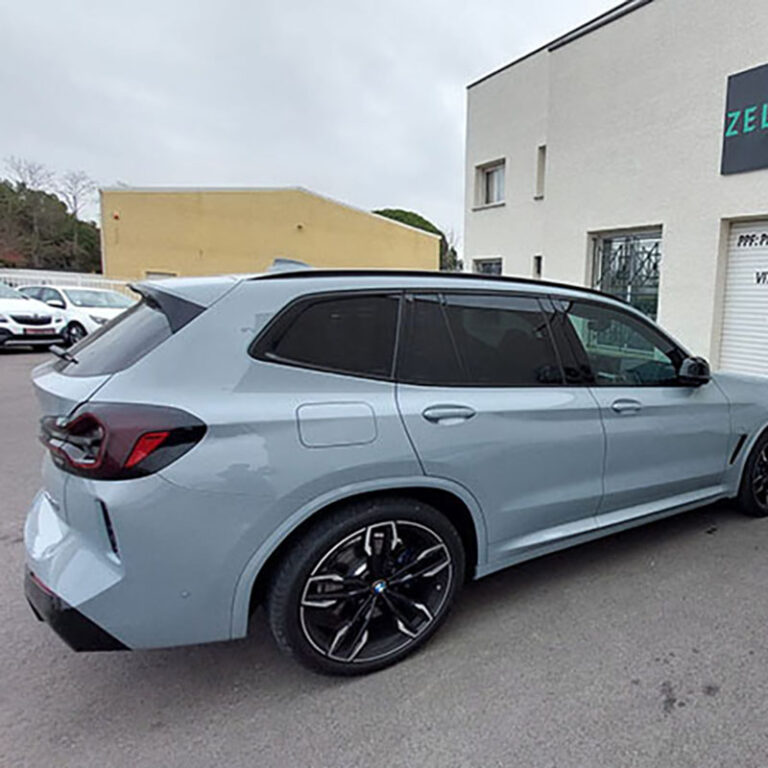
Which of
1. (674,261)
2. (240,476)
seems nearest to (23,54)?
(674,261)

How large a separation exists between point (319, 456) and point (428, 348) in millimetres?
734

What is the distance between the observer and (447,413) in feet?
7.52

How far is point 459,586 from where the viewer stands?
246cm

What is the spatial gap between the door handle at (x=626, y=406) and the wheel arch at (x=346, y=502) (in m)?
1.03

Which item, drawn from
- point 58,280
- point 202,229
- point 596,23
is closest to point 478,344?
point 596,23

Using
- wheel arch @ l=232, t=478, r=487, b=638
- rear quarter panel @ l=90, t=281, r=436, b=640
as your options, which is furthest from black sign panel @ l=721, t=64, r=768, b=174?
rear quarter panel @ l=90, t=281, r=436, b=640

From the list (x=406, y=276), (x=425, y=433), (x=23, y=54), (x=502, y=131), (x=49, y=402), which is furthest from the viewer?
(x=23, y=54)

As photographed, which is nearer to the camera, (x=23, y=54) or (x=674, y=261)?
(x=674, y=261)

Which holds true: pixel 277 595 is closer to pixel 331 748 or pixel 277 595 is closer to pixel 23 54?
pixel 331 748

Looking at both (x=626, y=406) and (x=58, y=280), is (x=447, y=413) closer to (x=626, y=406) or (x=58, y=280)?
(x=626, y=406)

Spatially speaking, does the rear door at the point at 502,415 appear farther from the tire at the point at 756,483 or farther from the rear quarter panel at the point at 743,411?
the tire at the point at 756,483

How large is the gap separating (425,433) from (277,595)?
0.87 meters

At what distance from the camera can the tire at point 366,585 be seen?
2.05m

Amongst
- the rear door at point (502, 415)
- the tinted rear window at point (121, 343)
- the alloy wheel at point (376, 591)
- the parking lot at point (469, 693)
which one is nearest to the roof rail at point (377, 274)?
the rear door at point (502, 415)
